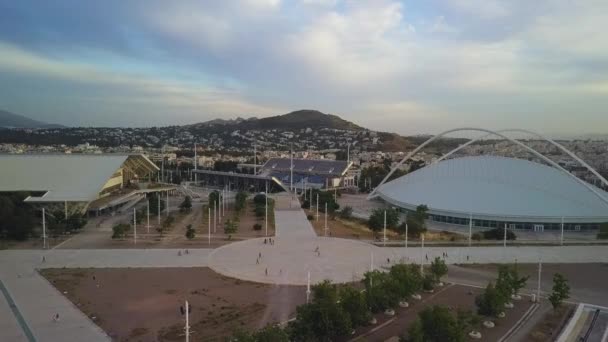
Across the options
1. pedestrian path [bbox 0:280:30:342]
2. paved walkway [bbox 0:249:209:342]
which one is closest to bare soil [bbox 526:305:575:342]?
paved walkway [bbox 0:249:209:342]

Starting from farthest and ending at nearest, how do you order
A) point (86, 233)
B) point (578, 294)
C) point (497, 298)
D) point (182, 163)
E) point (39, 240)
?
point (182, 163), point (86, 233), point (39, 240), point (578, 294), point (497, 298)

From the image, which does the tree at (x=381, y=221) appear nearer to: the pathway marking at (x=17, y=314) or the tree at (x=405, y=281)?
the tree at (x=405, y=281)

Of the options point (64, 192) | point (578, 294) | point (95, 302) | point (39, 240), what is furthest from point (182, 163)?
point (578, 294)

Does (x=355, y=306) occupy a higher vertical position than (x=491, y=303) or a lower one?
higher

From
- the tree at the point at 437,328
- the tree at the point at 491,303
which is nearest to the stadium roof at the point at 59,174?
the tree at the point at 491,303

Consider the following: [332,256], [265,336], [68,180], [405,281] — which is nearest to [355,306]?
[405,281]

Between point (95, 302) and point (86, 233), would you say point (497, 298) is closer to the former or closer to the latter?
point (95, 302)

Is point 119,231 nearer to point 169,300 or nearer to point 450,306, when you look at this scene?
point 169,300
